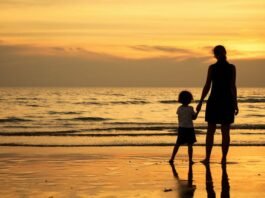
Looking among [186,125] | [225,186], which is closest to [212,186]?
[225,186]

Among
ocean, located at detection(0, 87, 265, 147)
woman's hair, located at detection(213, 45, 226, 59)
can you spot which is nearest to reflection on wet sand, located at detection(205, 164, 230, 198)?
woman's hair, located at detection(213, 45, 226, 59)

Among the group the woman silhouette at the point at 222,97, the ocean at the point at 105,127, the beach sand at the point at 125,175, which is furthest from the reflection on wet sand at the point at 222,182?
the ocean at the point at 105,127

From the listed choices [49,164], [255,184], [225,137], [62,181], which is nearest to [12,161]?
[49,164]

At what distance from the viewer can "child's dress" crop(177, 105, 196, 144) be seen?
36.3 feet

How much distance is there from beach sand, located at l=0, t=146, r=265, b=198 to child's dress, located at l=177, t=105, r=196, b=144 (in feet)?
1.40

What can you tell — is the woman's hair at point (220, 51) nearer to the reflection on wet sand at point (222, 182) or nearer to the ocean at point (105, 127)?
the reflection on wet sand at point (222, 182)

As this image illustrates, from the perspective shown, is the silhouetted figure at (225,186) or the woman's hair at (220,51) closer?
the silhouetted figure at (225,186)

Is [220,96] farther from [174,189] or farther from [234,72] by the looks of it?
[174,189]

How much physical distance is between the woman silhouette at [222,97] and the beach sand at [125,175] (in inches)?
24.1

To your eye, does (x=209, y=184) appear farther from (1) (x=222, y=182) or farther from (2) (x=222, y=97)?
(2) (x=222, y=97)

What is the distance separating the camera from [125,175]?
8922mm

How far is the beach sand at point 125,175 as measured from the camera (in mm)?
7340

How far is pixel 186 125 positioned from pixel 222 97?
44.1 inches

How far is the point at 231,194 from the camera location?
7.13 meters
